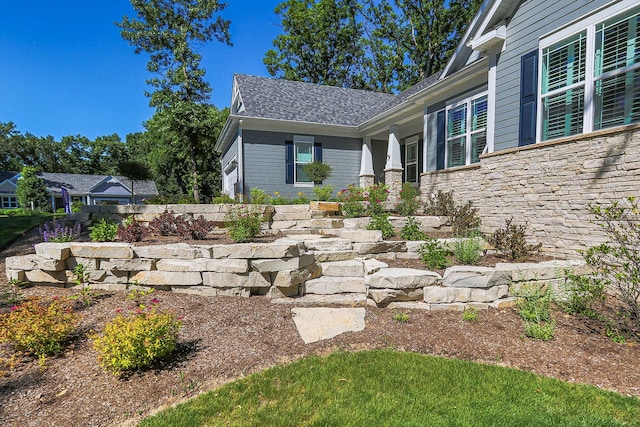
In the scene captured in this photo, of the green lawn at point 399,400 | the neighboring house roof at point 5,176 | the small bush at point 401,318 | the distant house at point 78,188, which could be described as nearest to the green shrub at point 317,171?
the small bush at point 401,318

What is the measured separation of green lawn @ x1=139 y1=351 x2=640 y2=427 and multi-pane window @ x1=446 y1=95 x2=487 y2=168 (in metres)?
6.16

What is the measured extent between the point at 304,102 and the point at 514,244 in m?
9.96

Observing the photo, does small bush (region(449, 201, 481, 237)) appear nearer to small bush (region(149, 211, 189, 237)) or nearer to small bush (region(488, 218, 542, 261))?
small bush (region(488, 218, 542, 261))

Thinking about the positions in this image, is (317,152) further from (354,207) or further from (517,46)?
(517,46)

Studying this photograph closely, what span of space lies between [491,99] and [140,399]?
8.11m

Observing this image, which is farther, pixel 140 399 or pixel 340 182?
pixel 340 182

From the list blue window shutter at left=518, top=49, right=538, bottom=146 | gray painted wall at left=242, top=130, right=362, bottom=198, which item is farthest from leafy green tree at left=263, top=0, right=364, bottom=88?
blue window shutter at left=518, top=49, right=538, bottom=146

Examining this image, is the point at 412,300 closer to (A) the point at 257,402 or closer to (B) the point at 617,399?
(B) the point at 617,399

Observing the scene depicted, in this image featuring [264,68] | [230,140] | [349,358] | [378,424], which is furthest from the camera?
[264,68]

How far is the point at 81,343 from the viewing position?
2922 millimetres

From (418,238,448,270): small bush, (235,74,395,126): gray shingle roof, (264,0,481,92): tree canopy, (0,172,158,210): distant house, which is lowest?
(418,238,448,270): small bush

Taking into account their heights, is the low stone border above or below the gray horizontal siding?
below

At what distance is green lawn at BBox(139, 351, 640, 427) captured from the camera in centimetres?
208

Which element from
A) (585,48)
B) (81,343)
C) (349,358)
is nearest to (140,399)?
(81,343)
